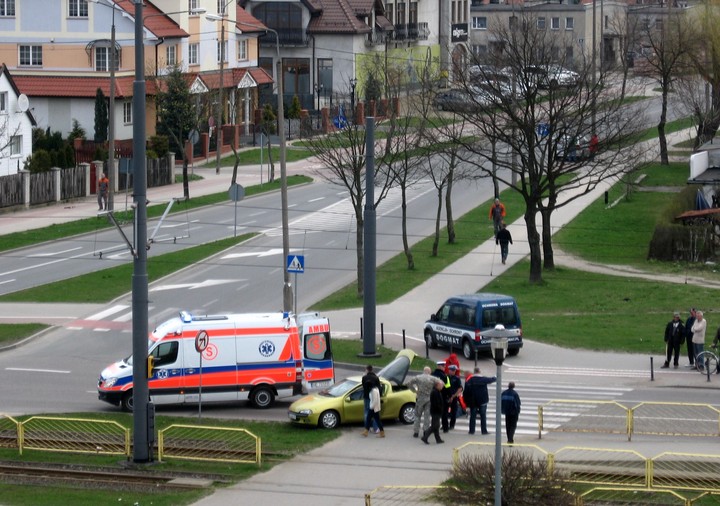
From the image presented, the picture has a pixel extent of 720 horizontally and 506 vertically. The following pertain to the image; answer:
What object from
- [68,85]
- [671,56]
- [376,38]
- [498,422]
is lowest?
[498,422]

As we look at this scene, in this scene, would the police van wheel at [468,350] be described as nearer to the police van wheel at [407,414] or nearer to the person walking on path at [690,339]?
the person walking on path at [690,339]

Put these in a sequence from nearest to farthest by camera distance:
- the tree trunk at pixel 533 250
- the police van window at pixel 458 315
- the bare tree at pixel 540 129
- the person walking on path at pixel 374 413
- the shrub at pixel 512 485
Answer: the shrub at pixel 512 485 < the person walking on path at pixel 374 413 < the police van window at pixel 458 315 < the tree trunk at pixel 533 250 < the bare tree at pixel 540 129

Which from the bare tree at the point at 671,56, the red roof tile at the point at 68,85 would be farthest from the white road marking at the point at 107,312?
the bare tree at the point at 671,56

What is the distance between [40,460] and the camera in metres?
22.8

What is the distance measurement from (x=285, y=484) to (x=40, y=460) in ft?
15.7

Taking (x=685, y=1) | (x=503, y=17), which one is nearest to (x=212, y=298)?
(x=503, y=17)

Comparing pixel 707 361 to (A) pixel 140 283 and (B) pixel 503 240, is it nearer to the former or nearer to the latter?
(A) pixel 140 283

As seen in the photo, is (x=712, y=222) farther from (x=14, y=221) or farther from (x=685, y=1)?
(x=685, y=1)

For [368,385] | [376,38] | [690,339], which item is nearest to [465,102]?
[690,339]

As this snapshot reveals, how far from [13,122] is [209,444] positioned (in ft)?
146

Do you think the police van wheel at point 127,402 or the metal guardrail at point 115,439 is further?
the police van wheel at point 127,402

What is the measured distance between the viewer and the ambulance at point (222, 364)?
27.3 meters

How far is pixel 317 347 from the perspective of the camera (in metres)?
28.8

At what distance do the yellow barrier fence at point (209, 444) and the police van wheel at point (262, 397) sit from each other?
3.39 m
